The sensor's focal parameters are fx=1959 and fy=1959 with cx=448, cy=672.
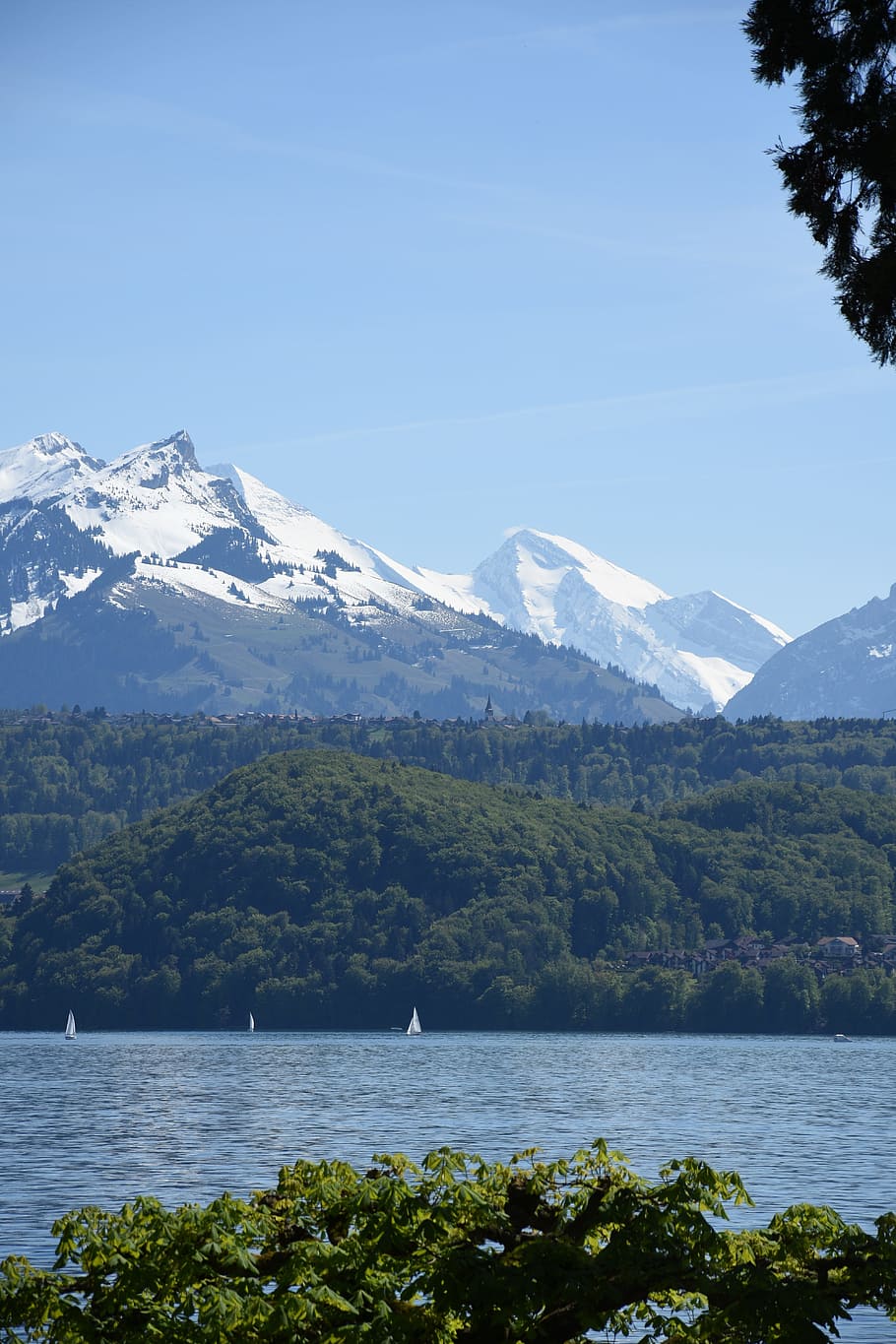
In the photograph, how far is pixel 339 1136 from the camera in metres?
122

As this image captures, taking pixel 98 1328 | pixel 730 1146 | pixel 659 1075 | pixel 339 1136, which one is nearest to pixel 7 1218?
pixel 339 1136

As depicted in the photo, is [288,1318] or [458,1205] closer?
[288,1318]

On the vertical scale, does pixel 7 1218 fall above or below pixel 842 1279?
below

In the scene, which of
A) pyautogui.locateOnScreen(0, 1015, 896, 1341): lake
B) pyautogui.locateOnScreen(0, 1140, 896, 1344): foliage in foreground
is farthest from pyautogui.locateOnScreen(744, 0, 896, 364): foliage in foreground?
pyautogui.locateOnScreen(0, 1015, 896, 1341): lake

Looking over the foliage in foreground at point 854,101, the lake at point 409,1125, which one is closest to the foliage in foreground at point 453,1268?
the foliage in foreground at point 854,101

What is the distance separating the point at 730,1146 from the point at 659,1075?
2891 inches

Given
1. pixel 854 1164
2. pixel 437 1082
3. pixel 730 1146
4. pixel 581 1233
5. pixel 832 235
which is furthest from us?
pixel 437 1082

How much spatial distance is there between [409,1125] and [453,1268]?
110m

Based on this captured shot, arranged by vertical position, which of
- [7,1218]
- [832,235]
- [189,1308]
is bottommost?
[7,1218]

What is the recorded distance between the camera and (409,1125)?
12838 centimetres

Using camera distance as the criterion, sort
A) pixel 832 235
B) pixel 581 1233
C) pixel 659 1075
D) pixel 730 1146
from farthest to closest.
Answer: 1. pixel 659 1075
2. pixel 730 1146
3. pixel 832 235
4. pixel 581 1233

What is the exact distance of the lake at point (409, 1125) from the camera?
94.2 metres

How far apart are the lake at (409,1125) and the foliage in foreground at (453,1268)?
36.4 m

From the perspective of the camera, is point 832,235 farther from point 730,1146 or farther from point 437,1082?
point 437,1082
